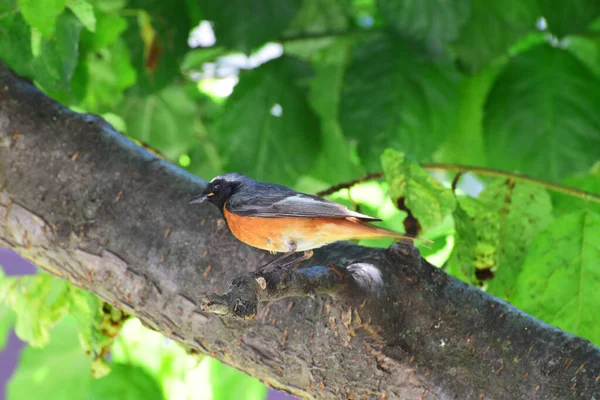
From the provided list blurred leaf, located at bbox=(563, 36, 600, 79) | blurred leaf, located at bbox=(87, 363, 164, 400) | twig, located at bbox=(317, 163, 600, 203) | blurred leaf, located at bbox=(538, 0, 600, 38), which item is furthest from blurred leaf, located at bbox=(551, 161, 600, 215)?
blurred leaf, located at bbox=(87, 363, 164, 400)

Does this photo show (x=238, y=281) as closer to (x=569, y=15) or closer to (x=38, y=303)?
(x=38, y=303)

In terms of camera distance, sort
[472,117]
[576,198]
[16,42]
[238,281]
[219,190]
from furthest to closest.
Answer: [472,117] → [576,198] → [16,42] → [219,190] → [238,281]

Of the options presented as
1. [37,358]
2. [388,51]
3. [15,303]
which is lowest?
[37,358]

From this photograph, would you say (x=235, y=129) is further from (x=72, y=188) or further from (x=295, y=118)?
(x=72, y=188)

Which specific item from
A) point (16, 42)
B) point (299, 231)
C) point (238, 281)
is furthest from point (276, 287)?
point (16, 42)

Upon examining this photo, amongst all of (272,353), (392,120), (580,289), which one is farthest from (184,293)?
(392,120)

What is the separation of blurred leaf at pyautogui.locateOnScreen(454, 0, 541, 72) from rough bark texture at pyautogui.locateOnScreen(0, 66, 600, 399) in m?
1.28

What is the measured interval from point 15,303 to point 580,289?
1402mm

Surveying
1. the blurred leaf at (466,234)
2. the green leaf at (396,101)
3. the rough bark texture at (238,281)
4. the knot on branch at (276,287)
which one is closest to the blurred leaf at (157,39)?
the green leaf at (396,101)

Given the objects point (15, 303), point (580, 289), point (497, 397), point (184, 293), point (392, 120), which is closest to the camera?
point (497, 397)

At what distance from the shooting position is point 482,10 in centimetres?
244

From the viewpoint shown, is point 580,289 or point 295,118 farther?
point 295,118

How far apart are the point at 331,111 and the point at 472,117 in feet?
1.82

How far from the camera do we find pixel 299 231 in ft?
3.94
